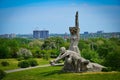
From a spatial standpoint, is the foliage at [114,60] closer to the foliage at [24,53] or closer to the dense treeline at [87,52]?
the dense treeline at [87,52]

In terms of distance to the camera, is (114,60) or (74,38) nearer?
(74,38)

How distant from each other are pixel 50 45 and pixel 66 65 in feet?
165

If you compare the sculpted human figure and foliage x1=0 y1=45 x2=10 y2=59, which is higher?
the sculpted human figure

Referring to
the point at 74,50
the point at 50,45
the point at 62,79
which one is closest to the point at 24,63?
the point at 74,50

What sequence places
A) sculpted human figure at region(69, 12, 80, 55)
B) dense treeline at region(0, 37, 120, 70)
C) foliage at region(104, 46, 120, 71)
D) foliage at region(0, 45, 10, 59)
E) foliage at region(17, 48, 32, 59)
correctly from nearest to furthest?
sculpted human figure at region(69, 12, 80, 55) → foliage at region(104, 46, 120, 71) → dense treeline at region(0, 37, 120, 70) → foliage at region(0, 45, 10, 59) → foliage at region(17, 48, 32, 59)

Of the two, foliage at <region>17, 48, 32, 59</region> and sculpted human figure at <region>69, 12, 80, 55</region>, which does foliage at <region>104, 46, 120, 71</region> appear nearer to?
sculpted human figure at <region>69, 12, 80, 55</region>

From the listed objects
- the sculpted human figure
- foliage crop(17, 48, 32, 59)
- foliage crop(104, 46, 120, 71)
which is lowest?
foliage crop(17, 48, 32, 59)

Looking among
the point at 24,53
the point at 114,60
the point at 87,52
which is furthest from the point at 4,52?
the point at 114,60

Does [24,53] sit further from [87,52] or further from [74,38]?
[74,38]

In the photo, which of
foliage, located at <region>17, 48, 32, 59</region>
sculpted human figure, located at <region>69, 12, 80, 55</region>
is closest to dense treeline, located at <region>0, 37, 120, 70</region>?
foliage, located at <region>17, 48, 32, 59</region>

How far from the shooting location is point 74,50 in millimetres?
23156

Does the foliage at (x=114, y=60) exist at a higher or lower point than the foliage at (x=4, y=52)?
higher

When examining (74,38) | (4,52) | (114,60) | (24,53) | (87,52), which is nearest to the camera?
(74,38)

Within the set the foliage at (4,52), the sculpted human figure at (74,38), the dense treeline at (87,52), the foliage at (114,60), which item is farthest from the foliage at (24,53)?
the sculpted human figure at (74,38)
